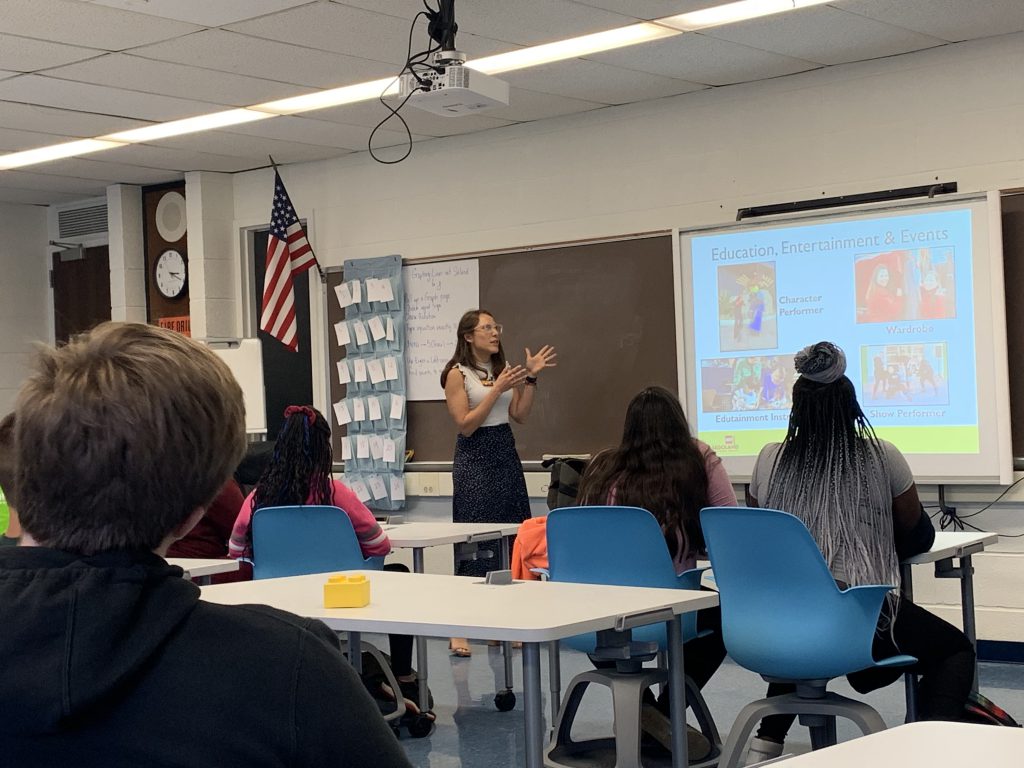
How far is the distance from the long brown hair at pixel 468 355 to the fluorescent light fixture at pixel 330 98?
3.48 feet

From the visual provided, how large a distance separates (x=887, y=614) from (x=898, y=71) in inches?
117


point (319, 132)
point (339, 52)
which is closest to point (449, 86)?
point (339, 52)

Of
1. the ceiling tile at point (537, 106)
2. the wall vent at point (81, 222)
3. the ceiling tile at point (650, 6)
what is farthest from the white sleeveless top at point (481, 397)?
the wall vent at point (81, 222)

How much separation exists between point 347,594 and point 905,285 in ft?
10.9

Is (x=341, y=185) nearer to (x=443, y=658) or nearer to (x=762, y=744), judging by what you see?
(x=443, y=658)

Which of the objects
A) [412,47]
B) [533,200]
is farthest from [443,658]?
[412,47]

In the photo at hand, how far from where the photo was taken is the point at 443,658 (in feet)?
19.7

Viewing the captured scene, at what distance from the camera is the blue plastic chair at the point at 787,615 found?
3.08 meters

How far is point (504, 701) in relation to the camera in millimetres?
4844

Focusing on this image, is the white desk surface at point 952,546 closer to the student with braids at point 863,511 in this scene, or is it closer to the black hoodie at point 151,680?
the student with braids at point 863,511

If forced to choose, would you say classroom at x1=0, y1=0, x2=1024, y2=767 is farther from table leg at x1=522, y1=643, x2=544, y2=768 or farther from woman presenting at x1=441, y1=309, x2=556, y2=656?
table leg at x1=522, y1=643, x2=544, y2=768

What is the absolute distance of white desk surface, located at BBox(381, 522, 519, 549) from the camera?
4363mm

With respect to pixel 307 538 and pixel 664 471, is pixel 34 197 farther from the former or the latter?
pixel 664 471

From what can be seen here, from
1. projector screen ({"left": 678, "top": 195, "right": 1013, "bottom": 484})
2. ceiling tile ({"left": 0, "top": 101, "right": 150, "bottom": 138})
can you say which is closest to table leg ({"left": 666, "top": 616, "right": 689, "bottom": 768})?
projector screen ({"left": 678, "top": 195, "right": 1013, "bottom": 484})
